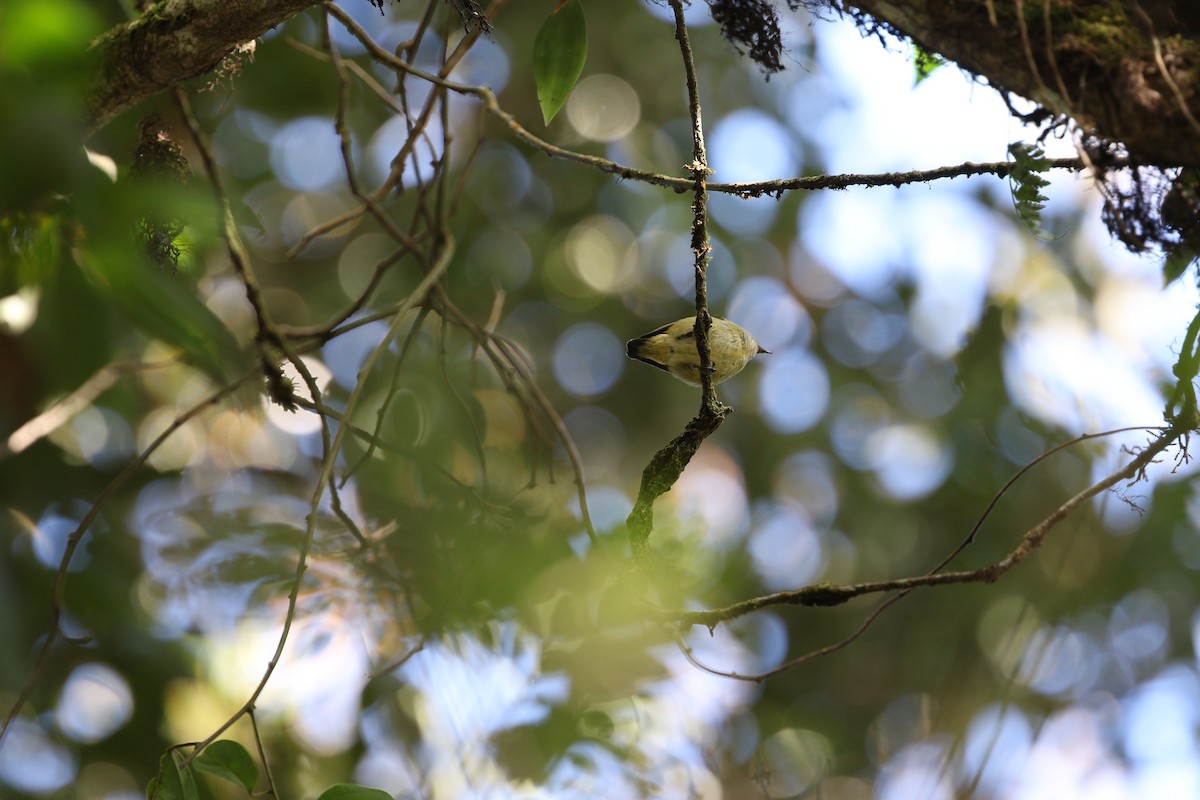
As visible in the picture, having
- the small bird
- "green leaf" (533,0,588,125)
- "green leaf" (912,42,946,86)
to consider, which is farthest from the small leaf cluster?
"green leaf" (912,42,946,86)

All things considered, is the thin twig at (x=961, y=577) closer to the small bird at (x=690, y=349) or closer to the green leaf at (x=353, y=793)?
the green leaf at (x=353, y=793)

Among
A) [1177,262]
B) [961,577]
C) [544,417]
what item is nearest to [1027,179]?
[1177,262]

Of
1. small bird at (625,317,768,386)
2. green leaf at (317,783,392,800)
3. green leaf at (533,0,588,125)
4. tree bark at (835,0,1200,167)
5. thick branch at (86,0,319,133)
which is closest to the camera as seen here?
tree bark at (835,0,1200,167)

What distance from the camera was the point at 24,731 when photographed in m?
2.69

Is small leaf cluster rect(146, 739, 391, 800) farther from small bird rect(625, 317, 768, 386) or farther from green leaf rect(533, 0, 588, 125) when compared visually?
green leaf rect(533, 0, 588, 125)

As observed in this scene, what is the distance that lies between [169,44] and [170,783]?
1.21 metres

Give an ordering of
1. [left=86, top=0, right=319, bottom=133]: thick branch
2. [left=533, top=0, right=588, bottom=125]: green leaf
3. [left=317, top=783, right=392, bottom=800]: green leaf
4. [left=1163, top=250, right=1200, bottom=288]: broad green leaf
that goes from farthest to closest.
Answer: [left=533, top=0, right=588, bottom=125]: green leaf, [left=86, top=0, right=319, bottom=133]: thick branch, [left=317, top=783, right=392, bottom=800]: green leaf, [left=1163, top=250, right=1200, bottom=288]: broad green leaf

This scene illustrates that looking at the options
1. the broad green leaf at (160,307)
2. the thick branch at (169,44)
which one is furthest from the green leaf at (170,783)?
the thick branch at (169,44)

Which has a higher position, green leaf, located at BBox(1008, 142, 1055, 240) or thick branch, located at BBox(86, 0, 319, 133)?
thick branch, located at BBox(86, 0, 319, 133)

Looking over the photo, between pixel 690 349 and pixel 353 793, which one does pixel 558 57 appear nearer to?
pixel 690 349

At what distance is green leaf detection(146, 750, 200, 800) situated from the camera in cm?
133

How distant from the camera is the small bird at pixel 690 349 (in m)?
2.05

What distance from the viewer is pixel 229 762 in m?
1.44

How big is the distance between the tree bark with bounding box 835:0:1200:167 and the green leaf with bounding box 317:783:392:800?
134 cm
